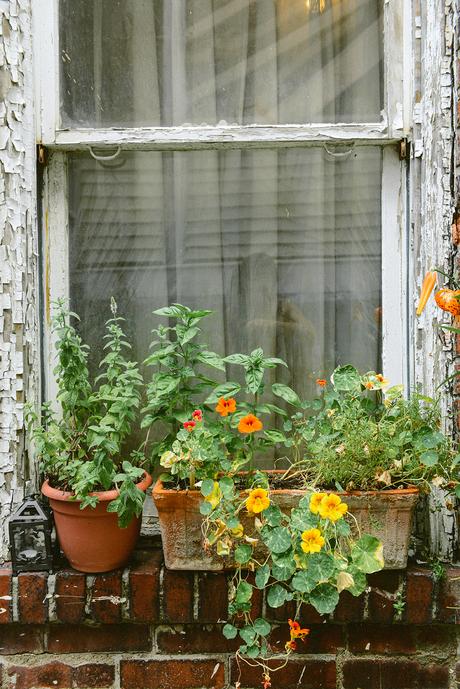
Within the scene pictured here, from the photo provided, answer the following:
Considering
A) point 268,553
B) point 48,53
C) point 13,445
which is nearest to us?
point 268,553

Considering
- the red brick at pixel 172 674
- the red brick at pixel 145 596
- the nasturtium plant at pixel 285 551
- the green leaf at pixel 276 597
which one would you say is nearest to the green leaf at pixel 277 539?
the nasturtium plant at pixel 285 551

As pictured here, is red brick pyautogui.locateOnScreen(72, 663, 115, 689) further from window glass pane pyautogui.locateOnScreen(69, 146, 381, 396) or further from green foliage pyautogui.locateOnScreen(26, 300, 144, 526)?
window glass pane pyautogui.locateOnScreen(69, 146, 381, 396)

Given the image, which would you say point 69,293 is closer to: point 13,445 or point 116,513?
point 13,445

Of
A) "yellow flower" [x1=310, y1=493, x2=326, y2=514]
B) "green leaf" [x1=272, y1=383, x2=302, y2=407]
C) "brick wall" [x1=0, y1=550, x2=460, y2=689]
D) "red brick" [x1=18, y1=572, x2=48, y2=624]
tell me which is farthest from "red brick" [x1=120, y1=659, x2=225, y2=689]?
"green leaf" [x1=272, y1=383, x2=302, y2=407]

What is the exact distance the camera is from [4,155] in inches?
69.7

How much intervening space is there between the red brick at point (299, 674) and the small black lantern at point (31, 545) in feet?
1.78

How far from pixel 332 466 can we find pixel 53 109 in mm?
1225

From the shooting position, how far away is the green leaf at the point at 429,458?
5.09ft

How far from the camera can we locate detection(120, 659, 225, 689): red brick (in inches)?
67.5

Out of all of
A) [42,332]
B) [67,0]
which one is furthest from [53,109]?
[42,332]

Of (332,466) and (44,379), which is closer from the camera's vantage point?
(332,466)

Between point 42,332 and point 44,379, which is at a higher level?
point 42,332

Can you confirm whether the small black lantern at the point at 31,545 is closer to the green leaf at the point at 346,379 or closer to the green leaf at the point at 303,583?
the green leaf at the point at 303,583

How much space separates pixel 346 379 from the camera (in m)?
1.74
